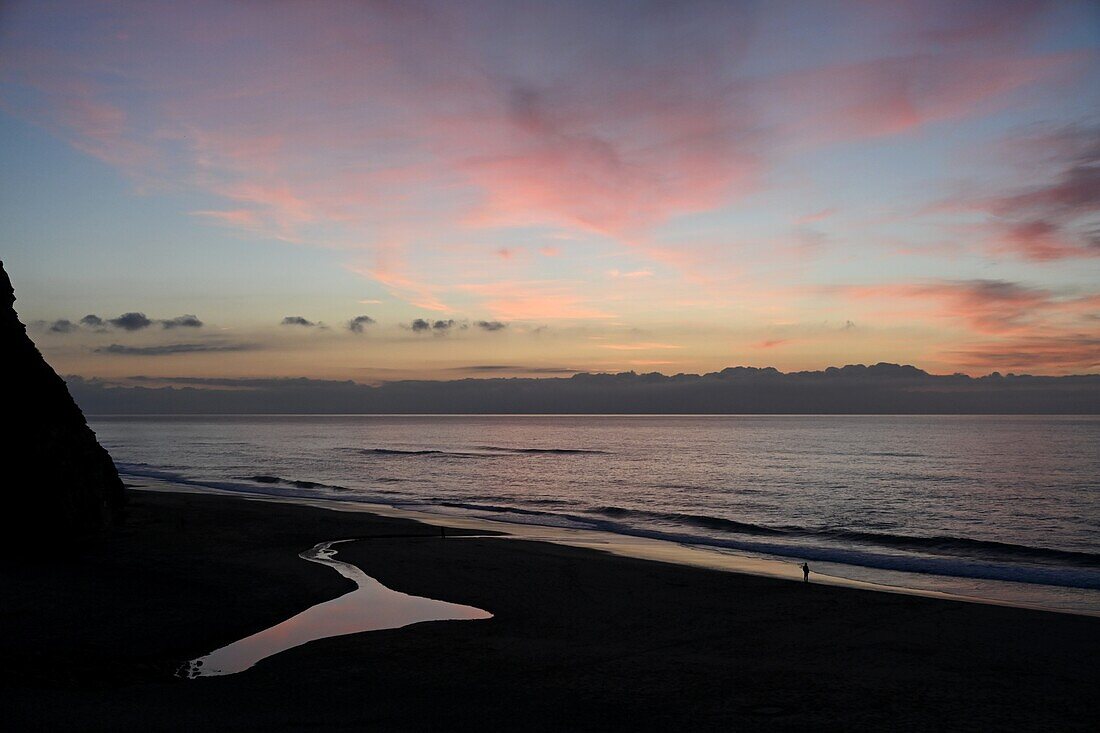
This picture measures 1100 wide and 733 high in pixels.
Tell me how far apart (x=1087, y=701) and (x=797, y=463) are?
74.7 meters

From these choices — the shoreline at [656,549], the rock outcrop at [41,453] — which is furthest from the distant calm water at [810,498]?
the rock outcrop at [41,453]

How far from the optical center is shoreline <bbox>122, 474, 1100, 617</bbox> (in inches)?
838

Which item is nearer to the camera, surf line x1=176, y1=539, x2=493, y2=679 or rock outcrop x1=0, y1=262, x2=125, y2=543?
surf line x1=176, y1=539, x2=493, y2=679

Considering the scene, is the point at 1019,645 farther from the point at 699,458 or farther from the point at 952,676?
the point at 699,458

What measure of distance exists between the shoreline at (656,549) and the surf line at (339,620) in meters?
10.5

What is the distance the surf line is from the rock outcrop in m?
10.2

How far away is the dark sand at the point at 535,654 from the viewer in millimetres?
10461

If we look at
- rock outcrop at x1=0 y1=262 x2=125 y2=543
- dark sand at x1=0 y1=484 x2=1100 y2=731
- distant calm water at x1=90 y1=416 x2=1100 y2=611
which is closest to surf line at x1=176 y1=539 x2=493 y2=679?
dark sand at x1=0 y1=484 x2=1100 y2=731

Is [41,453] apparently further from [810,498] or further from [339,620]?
[810,498]

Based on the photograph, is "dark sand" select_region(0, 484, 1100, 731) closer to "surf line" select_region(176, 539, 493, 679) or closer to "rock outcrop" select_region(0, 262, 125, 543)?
"surf line" select_region(176, 539, 493, 679)

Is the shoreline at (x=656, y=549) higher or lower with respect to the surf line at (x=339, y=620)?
lower

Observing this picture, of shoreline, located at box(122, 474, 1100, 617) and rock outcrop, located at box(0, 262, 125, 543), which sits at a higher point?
rock outcrop, located at box(0, 262, 125, 543)

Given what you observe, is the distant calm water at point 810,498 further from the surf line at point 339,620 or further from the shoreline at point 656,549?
the surf line at point 339,620

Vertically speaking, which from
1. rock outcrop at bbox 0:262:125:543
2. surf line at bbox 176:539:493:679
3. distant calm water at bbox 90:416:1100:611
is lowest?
distant calm water at bbox 90:416:1100:611
